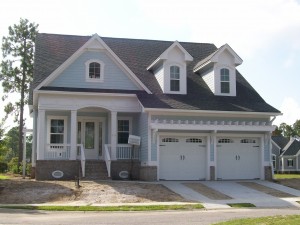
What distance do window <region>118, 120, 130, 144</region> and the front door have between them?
1.29 m

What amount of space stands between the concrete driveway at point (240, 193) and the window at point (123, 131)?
4534 mm

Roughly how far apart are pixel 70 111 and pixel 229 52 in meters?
10.1

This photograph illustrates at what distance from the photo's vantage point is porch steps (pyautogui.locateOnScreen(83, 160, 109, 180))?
24375mm

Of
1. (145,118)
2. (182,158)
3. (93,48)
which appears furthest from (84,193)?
(93,48)

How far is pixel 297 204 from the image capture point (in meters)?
18.8

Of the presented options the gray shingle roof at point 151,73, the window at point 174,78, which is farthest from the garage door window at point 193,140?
the window at point 174,78

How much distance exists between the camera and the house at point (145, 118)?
24.9 meters

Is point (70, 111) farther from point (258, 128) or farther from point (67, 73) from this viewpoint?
point (258, 128)

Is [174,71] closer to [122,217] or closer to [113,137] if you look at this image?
[113,137]

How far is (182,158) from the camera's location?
25.9 meters

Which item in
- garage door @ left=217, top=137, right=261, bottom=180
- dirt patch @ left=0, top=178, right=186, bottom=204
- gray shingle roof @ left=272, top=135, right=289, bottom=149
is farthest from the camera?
gray shingle roof @ left=272, top=135, right=289, bottom=149

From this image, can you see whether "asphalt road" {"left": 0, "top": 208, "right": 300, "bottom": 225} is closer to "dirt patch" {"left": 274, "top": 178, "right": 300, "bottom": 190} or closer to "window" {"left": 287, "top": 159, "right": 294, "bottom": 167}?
"dirt patch" {"left": 274, "top": 178, "right": 300, "bottom": 190}

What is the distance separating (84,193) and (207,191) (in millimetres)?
5743

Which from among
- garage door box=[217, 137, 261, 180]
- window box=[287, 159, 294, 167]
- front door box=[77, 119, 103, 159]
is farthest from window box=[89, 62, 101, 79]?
window box=[287, 159, 294, 167]
